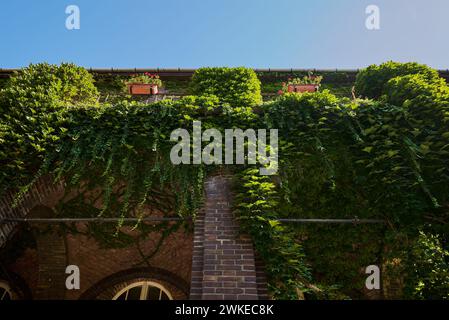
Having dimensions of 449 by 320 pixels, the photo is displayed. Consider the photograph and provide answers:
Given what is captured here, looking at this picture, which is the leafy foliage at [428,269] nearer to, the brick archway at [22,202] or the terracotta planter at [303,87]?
the terracotta planter at [303,87]

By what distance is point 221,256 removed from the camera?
180 inches

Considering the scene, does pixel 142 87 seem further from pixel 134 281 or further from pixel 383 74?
pixel 383 74

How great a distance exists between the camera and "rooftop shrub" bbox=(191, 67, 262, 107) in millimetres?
8684

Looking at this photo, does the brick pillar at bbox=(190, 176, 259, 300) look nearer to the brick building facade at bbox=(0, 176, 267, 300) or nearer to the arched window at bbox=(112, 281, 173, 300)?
the brick building facade at bbox=(0, 176, 267, 300)

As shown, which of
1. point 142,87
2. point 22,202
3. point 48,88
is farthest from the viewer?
point 142,87

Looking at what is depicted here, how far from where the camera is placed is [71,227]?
→ 336 inches

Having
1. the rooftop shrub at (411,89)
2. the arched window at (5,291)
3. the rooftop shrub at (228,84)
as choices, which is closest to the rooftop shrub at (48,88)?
the rooftop shrub at (228,84)

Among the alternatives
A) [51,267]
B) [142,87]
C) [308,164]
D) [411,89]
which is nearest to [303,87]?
[411,89]

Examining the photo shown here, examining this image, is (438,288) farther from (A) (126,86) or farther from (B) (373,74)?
(A) (126,86)

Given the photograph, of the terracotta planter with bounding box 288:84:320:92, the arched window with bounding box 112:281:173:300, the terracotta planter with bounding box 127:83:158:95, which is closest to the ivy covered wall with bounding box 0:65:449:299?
the terracotta planter with bounding box 288:84:320:92

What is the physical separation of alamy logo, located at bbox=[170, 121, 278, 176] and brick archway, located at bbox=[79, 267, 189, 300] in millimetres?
4565

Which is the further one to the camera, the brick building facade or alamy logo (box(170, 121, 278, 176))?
the brick building facade

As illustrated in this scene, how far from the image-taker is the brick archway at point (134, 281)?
347 inches

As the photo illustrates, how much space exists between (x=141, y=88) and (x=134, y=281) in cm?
565
